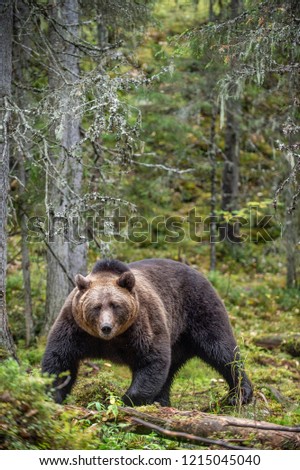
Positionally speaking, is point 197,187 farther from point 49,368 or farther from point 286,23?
point 49,368

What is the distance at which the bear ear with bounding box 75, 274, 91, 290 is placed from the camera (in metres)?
7.91

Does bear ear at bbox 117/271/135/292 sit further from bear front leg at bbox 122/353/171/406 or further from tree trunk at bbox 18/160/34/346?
tree trunk at bbox 18/160/34/346

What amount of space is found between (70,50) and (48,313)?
4.63m

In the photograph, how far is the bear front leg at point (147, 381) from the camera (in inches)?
308

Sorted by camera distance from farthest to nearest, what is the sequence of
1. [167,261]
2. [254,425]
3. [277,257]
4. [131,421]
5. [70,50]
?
[277,257] → [70,50] → [167,261] → [131,421] → [254,425]

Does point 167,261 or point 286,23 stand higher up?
point 286,23

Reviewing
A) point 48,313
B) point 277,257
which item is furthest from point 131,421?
point 277,257

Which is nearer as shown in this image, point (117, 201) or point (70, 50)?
point (117, 201)

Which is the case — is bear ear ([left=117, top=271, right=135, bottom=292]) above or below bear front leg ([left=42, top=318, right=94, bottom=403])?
above

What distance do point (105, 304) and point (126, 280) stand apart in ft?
1.36

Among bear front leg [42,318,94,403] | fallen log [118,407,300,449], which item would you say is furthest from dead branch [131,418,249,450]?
bear front leg [42,318,94,403]

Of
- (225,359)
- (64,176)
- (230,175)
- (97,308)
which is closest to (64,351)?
(97,308)

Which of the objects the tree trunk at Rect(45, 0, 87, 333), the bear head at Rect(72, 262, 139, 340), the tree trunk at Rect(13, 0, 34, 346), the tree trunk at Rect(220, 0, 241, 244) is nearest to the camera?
the bear head at Rect(72, 262, 139, 340)

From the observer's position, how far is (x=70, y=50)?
38.6 ft
